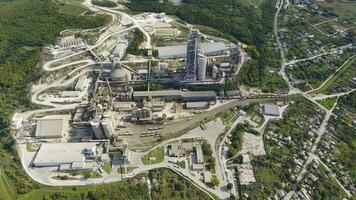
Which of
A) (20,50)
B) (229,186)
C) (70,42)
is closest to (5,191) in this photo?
(229,186)

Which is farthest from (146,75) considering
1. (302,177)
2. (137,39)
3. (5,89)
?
(302,177)

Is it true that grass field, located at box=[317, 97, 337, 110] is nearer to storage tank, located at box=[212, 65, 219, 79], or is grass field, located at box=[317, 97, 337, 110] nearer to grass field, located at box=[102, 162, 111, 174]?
storage tank, located at box=[212, 65, 219, 79]

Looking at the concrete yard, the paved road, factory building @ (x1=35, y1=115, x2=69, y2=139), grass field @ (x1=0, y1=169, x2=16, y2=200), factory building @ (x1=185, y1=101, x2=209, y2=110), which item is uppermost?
the paved road

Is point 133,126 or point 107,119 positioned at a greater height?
point 107,119

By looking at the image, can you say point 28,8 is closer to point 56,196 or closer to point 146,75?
point 146,75

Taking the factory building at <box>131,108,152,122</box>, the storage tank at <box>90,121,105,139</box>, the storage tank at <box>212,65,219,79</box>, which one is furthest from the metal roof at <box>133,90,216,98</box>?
the storage tank at <box>90,121,105,139</box>

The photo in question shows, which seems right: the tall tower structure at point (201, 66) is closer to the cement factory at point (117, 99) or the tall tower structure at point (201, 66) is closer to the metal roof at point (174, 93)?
the cement factory at point (117, 99)
